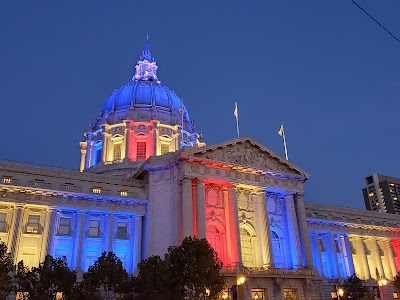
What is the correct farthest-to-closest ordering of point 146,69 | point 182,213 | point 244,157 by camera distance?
point 146,69 → point 244,157 → point 182,213

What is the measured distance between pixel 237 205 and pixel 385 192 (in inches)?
6580

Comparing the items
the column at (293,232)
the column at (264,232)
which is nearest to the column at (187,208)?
the column at (264,232)

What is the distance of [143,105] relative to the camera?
78250 millimetres

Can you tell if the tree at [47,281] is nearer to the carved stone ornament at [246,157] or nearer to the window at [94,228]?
the window at [94,228]

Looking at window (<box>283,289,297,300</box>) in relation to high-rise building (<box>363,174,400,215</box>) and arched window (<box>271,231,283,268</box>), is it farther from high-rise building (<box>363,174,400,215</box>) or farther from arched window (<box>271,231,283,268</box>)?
high-rise building (<box>363,174,400,215</box>)

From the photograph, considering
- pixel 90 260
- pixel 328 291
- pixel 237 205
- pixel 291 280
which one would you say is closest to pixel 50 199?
pixel 90 260

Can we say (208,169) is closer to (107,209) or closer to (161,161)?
(161,161)

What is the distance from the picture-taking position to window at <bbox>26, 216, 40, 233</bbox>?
152 ft

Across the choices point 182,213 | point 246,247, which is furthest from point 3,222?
point 246,247

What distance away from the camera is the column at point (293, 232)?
5169 centimetres

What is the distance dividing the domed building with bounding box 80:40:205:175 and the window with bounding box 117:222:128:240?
678 inches

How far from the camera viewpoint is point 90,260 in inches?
1896

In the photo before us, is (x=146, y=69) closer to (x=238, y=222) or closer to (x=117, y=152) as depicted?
(x=117, y=152)

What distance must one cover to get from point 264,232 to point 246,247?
2890 mm
